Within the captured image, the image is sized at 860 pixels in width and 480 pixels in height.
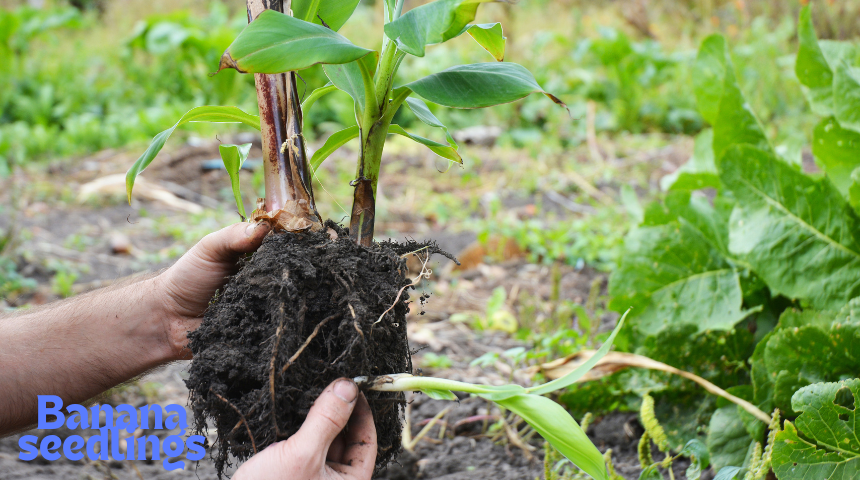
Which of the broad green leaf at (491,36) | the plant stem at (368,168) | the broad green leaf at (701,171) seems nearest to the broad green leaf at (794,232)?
the broad green leaf at (701,171)

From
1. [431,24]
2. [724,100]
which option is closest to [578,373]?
[431,24]

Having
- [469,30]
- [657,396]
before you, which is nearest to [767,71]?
[657,396]

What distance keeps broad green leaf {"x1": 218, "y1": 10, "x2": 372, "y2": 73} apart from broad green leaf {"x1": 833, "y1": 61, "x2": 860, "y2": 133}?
1.37 m

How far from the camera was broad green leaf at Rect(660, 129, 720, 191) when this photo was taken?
2.03 m

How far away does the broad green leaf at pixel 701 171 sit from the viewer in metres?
2.03

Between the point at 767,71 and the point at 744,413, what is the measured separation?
5.24m

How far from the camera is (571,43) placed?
7.46m

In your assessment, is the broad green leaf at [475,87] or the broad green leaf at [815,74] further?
the broad green leaf at [815,74]

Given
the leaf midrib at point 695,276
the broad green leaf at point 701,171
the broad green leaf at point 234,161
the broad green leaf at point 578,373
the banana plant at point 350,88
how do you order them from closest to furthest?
1. the broad green leaf at point 578,373
2. the banana plant at point 350,88
3. the broad green leaf at point 234,161
4. the leaf midrib at point 695,276
5. the broad green leaf at point 701,171

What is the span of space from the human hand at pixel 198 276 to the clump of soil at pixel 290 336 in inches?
3.4

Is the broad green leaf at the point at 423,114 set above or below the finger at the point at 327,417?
above

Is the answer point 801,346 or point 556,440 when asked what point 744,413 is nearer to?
point 801,346

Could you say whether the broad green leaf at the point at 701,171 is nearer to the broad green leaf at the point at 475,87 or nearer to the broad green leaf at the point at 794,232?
the broad green leaf at the point at 794,232

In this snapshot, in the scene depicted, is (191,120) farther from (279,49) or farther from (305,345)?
(305,345)
